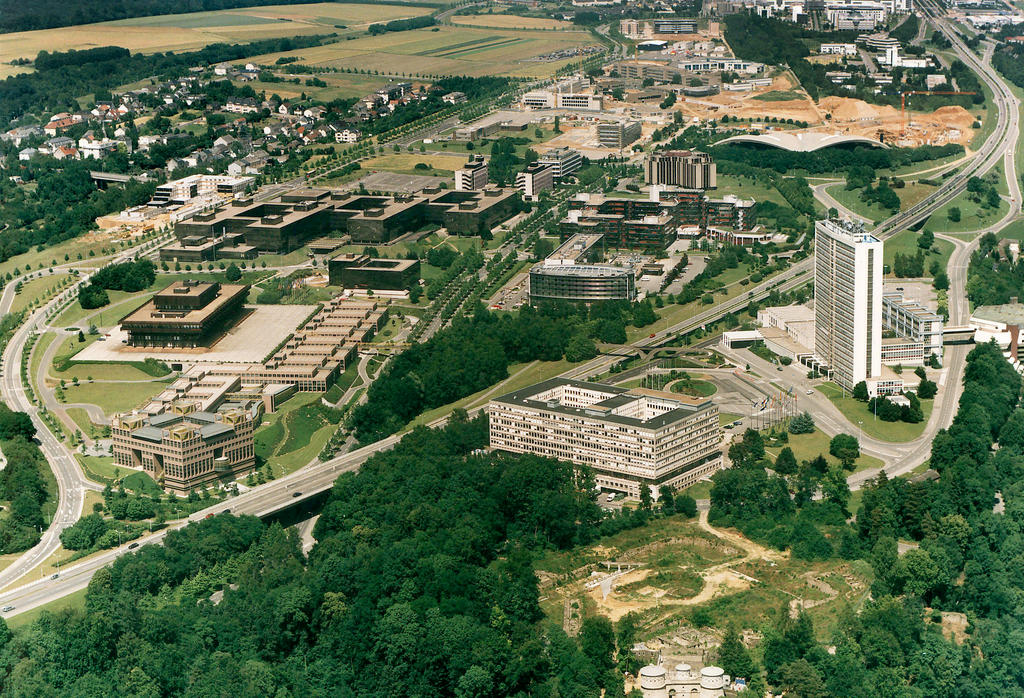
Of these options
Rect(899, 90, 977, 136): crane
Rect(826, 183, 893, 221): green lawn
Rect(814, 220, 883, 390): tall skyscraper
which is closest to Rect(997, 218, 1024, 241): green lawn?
Rect(826, 183, 893, 221): green lawn

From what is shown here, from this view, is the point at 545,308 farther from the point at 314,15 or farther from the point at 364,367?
the point at 314,15

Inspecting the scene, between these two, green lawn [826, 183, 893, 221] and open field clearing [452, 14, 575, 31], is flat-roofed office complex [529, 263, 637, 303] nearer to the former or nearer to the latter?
green lawn [826, 183, 893, 221]

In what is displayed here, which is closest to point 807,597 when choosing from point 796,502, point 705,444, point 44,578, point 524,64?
point 796,502

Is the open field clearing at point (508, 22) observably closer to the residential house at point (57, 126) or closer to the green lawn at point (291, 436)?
the residential house at point (57, 126)

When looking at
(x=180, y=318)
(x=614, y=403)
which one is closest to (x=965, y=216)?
(x=614, y=403)

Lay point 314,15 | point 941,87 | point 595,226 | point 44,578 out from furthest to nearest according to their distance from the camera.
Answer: point 314,15, point 941,87, point 595,226, point 44,578

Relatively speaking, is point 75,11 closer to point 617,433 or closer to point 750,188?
point 750,188

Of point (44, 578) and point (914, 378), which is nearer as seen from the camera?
point (44, 578)
